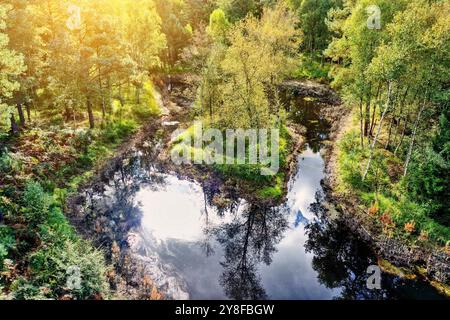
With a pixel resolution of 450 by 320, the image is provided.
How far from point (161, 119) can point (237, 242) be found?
2558cm

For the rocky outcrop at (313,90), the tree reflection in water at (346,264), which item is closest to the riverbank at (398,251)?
the tree reflection in water at (346,264)

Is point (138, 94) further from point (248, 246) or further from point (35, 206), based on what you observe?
point (248, 246)

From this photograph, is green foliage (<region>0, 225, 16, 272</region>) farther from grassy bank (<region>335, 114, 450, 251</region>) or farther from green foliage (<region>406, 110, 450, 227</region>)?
green foliage (<region>406, 110, 450, 227</region>)

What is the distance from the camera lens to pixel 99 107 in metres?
41.8

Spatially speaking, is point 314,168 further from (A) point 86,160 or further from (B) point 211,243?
(A) point 86,160

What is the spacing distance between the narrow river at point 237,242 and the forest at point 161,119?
73.5 inches

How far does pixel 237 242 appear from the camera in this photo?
Answer: 80.3 ft

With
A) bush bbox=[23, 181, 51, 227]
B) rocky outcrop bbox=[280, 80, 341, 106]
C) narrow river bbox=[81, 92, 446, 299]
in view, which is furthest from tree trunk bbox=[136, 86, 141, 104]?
bush bbox=[23, 181, 51, 227]

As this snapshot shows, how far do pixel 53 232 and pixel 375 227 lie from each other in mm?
21333

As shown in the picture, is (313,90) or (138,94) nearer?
(138,94)

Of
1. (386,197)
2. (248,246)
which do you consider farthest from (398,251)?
(248,246)

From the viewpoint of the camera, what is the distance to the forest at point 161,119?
66.7 feet

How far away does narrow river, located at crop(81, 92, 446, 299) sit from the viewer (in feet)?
67.6

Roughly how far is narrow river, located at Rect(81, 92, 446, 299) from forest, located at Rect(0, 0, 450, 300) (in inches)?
73.5
